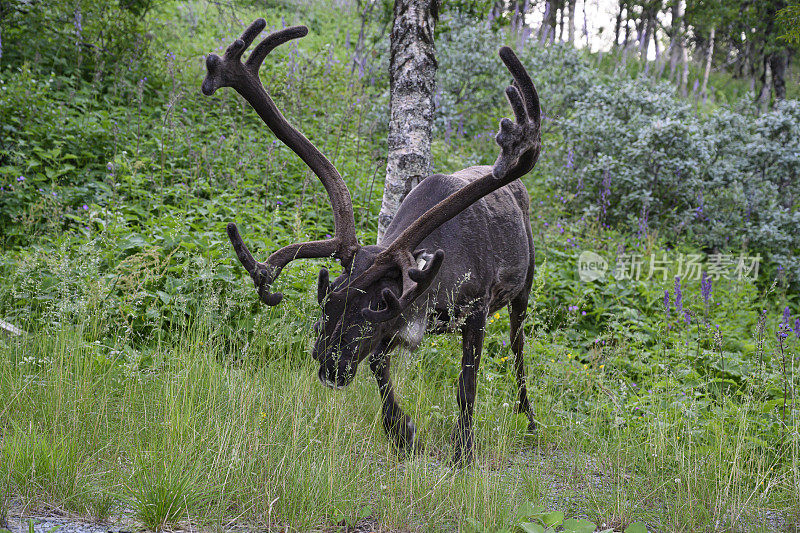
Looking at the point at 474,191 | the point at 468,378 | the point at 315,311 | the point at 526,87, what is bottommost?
the point at 468,378

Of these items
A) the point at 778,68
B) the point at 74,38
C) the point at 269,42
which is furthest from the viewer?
the point at 778,68

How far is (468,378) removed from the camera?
12.6ft

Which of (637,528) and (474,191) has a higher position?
(474,191)

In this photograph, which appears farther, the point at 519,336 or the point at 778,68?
the point at 778,68

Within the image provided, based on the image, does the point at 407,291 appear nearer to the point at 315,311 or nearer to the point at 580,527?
the point at 315,311

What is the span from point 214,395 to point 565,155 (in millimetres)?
7690

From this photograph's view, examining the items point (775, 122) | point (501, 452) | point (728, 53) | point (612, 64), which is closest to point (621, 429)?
point (501, 452)

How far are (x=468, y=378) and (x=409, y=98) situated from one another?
8.00ft

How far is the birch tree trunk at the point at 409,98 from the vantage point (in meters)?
5.07

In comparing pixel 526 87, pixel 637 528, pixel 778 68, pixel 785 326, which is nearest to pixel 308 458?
pixel 637 528

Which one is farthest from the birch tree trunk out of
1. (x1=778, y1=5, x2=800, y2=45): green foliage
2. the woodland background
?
(x1=778, y1=5, x2=800, y2=45): green foliage

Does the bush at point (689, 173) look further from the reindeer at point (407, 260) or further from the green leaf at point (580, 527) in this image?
the green leaf at point (580, 527)

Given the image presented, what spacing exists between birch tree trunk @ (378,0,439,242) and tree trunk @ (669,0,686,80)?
18.2 meters

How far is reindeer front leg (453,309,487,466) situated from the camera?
149 inches
